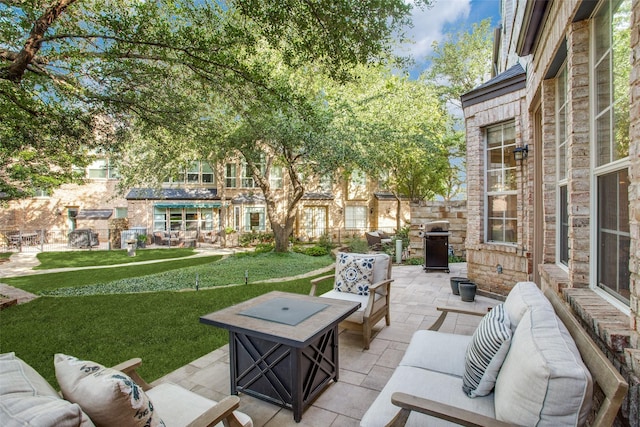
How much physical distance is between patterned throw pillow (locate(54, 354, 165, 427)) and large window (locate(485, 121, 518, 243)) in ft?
19.7

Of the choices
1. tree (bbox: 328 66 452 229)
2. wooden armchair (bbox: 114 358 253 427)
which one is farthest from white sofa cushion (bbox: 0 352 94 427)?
tree (bbox: 328 66 452 229)

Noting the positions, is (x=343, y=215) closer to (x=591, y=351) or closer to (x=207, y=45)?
(x=207, y=45)

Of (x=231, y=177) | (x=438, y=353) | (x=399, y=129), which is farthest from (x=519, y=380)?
(x=231, y=177)

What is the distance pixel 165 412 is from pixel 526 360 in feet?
6.72

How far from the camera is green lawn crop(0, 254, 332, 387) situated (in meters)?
4.01

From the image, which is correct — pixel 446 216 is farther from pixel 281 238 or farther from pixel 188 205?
pixel 188 205

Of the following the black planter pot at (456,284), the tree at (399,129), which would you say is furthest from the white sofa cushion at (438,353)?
the tree at (399,129)

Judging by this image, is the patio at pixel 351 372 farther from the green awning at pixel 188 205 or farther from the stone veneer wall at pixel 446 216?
the green awning at pixel 188 205

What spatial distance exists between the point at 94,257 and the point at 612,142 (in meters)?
16.7

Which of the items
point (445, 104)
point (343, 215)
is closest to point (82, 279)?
point (343, 215)

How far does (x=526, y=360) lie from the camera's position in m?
1.60

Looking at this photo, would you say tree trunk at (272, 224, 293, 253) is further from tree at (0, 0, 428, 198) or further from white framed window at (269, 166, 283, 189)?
tree at (0, 0, 428, 198)

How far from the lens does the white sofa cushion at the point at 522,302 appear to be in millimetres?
2121

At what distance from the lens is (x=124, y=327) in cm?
506
